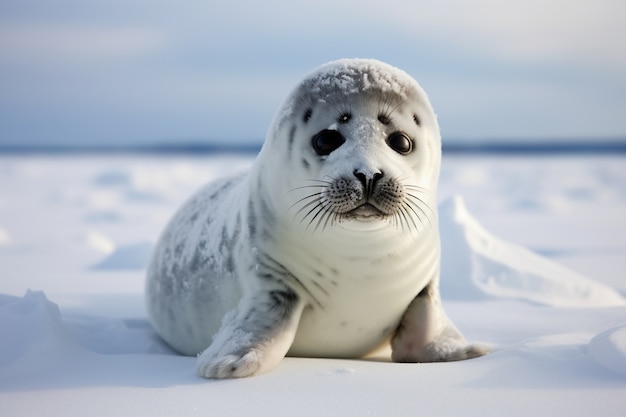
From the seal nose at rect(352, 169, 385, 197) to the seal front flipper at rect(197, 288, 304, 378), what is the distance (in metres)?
0.48

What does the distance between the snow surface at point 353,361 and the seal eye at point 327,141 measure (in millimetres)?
666

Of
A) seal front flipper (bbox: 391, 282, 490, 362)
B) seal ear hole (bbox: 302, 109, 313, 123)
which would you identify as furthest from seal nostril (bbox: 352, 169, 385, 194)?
seal front flipper (bbox: 391, 282, 490, 362)

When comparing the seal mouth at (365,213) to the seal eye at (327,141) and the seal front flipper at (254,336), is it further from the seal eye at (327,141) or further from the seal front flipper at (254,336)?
the seal front flipper at (254,336)

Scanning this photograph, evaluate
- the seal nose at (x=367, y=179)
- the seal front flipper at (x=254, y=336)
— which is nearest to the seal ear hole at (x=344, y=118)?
the seal nose at (x=367, y=179)

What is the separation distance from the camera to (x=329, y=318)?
2.57m

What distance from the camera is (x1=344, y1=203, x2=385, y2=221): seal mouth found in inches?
89.4

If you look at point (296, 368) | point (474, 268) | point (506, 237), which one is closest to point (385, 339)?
point (296, 368)

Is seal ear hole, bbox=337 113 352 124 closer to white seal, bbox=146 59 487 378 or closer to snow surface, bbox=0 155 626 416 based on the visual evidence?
white seal, bbox=146 59 487 378

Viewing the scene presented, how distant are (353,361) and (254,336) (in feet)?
1.25

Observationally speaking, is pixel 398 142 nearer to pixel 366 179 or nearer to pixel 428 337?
pixel 366 179

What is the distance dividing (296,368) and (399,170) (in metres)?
0.67

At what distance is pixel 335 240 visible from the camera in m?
2.47

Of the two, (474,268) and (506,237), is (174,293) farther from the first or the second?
(506,237)

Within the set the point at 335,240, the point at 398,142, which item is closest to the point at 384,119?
the point at 398,142
